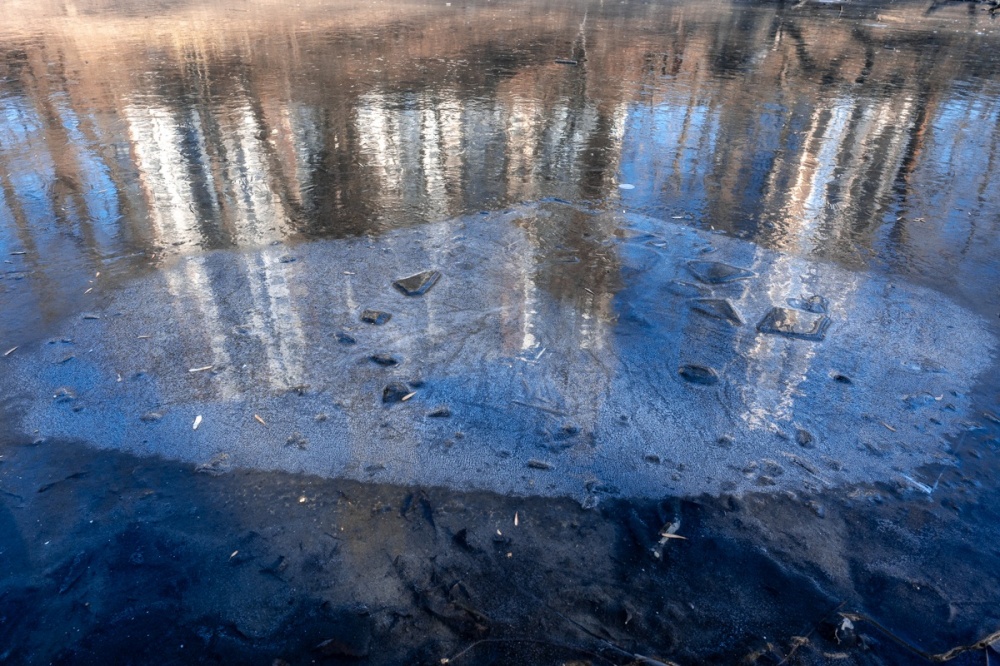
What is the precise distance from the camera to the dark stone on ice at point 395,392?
337 cm

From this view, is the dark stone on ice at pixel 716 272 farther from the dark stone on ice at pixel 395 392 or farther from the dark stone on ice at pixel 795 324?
the dark stone on ice at pixel 395 392

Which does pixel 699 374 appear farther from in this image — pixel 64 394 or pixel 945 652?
pixel 64 394

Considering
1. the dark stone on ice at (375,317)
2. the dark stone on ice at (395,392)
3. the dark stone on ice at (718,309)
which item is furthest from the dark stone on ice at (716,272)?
the dark stone on ice at (395,392)

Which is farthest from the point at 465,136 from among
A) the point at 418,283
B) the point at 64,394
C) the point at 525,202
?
the point at 64,394

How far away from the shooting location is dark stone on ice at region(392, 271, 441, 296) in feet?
14.1

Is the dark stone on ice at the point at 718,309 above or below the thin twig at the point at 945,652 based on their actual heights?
above

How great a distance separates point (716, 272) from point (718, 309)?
0.55 meters

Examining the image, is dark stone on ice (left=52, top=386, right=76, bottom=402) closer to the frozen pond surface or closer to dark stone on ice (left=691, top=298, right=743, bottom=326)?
the frozen pond surface

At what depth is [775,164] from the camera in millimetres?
6816

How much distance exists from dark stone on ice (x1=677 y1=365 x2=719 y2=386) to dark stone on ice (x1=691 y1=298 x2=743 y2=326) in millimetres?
557

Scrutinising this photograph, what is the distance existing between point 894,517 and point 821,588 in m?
0.57

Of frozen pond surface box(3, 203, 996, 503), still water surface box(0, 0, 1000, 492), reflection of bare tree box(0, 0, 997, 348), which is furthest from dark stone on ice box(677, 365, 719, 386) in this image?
reflection of bare tree box(0, 0, 997, 348)

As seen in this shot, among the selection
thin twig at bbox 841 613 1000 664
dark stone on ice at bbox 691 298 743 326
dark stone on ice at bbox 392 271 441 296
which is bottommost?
thin twig at bbox 841 613 1000 664

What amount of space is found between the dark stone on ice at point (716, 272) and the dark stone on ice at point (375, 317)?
2.10 m
